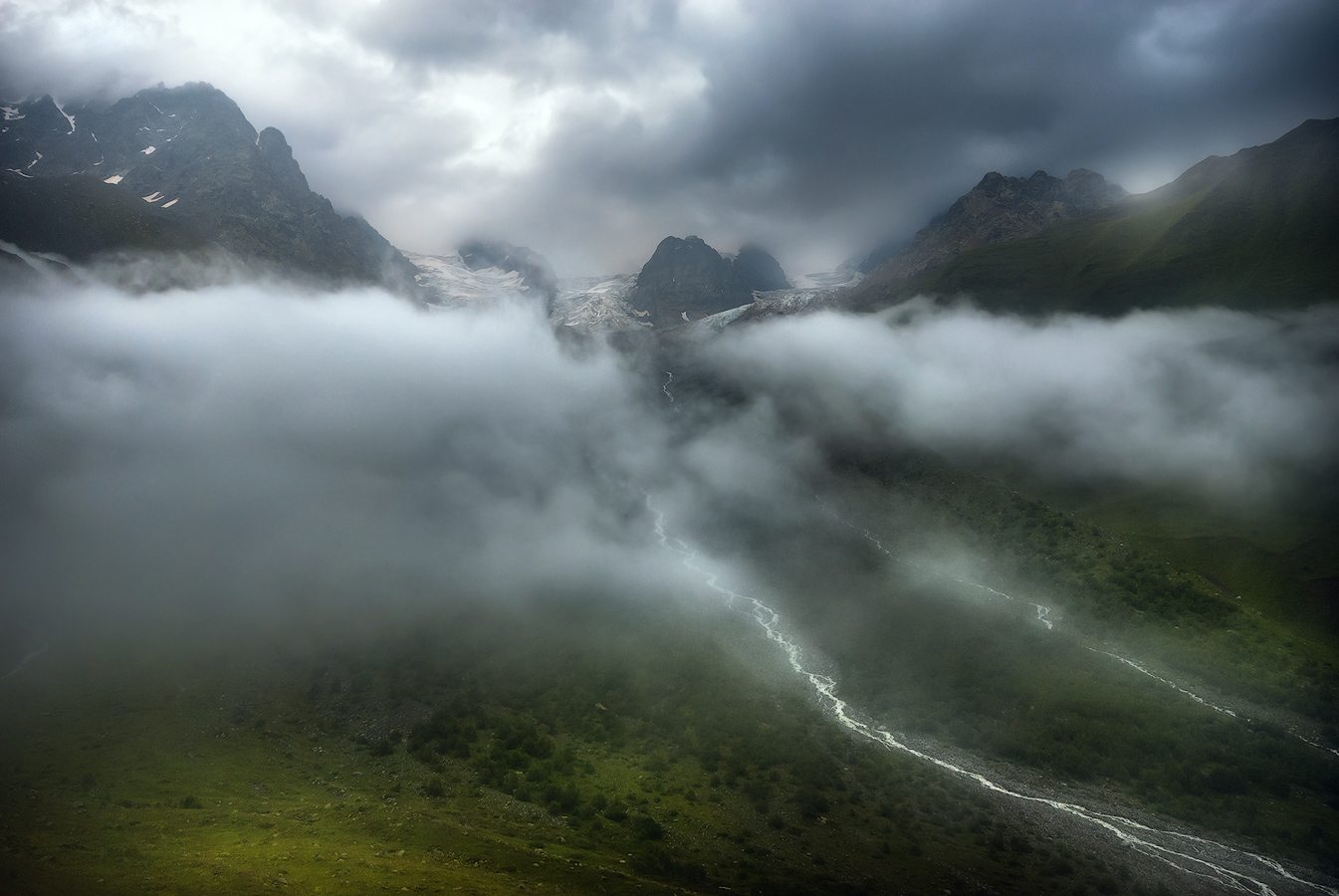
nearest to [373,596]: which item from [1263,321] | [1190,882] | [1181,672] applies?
[1190,882]

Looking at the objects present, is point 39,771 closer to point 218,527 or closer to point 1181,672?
point 218,527

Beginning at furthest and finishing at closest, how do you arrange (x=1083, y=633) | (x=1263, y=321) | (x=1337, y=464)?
(x=1263, y=321), (x=1337, y=464), (x=1083, y=633)

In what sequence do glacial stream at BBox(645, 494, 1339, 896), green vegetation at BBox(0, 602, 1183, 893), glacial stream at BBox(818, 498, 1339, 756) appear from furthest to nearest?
1. glacial stream at BBox(818, 498, 1339, 756)
2. glacial stream at BBox(645, 494, 1339, 896)
3. green vegetation at BBox(0, 602, 1183, 893)

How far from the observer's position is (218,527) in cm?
15138

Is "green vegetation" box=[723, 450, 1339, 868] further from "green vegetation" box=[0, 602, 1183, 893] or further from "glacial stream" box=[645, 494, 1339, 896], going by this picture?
"green vegetation" box=[0, 602, 1183, 893]

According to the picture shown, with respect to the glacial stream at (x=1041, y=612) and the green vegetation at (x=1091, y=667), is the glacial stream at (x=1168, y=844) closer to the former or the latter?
the green vegetation at (x=1091, y=667)

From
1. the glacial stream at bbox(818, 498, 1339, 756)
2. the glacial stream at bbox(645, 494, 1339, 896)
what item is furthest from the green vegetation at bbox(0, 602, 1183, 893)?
the glacial stream at bbox(818, 498, 1339, 756)

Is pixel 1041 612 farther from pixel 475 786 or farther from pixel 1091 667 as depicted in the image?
pixel 475 786

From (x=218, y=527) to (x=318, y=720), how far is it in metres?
106

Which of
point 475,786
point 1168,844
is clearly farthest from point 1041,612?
point 475,786

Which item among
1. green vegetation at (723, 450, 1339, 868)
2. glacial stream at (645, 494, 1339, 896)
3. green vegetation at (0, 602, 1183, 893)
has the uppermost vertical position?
green vegetation at (723, 450, 1339, 868)

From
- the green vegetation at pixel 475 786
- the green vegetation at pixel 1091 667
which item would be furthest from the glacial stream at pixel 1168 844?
the green vegetation at pixel 475 786

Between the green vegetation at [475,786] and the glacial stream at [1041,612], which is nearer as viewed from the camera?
the green vegetation at [475,786]

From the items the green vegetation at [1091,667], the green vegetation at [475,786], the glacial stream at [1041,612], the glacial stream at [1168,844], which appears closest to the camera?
the green vegetation at [475,786]
